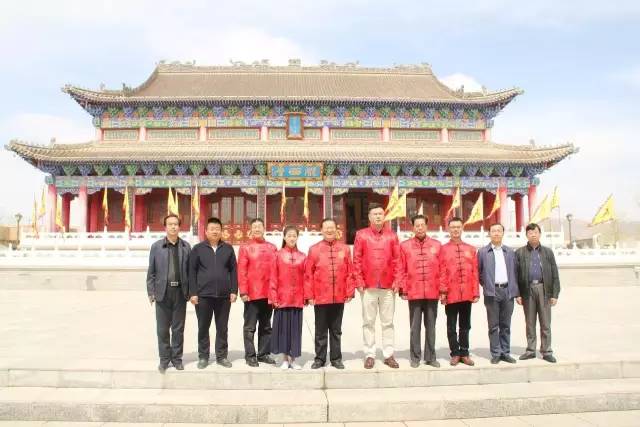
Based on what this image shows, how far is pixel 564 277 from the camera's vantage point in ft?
46.3

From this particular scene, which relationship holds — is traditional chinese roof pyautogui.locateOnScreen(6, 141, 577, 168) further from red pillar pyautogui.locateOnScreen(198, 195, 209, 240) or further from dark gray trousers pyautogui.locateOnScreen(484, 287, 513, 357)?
dark gray trousers pyautogui.locateOnScreen(484, 287, 513, 357)

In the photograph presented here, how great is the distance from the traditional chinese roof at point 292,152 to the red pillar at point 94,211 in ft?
7.91

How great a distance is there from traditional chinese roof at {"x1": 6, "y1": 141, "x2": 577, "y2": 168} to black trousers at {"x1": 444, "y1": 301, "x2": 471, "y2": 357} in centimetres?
1634

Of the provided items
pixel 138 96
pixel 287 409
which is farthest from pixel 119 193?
pixel 287 409

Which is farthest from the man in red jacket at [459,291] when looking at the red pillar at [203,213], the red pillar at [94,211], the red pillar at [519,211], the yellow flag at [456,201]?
the red pillar at [94,211]

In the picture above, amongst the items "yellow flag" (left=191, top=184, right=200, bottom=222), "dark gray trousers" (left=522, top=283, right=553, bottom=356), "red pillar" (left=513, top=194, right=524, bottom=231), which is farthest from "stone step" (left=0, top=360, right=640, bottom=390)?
"red pillar" (left=513, top=194, right=524, bottom=231)

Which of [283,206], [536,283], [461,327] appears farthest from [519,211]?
[461,327]

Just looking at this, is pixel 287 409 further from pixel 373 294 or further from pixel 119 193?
pixel 119 193

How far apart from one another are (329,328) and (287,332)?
0.47m

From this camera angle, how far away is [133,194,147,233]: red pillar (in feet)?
71.9

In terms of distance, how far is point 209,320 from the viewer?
4.98 meters

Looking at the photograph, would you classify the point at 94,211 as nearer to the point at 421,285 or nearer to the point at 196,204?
the point at 196,204

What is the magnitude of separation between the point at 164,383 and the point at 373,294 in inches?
94.7

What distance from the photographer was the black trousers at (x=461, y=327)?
16.4 feet
